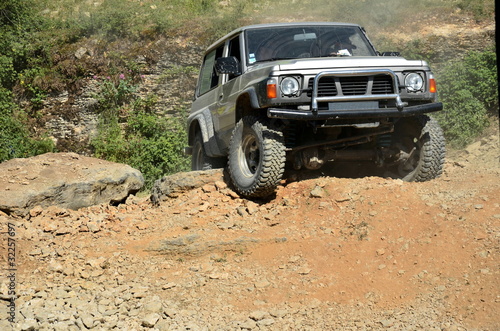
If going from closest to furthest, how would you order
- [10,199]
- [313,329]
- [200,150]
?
1. [313,329]
2. [10,199]
3. [200,150]

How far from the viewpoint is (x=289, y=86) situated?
6.62 meters

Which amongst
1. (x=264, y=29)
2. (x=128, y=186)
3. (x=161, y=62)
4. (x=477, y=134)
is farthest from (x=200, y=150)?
(x=161, y=62)

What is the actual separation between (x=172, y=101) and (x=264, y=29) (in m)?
7.42

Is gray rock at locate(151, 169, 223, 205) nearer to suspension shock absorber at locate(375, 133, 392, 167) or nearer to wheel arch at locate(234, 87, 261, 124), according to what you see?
wheel arch at locate(234, 87, 261, 124)

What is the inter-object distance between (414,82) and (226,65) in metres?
2.19

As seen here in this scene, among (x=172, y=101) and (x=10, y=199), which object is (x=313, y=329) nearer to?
(x=10, y=199)

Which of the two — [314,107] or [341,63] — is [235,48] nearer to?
[341,63]

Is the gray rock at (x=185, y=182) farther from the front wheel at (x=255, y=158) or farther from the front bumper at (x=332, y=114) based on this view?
the front bumper at (x=332, y=114)

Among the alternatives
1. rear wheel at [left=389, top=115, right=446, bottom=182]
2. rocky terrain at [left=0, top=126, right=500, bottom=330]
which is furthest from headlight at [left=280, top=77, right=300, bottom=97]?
rear wheel at [left=389, top=115, right=446, bottom=182]

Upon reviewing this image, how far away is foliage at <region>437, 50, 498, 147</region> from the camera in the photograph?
38.8ft

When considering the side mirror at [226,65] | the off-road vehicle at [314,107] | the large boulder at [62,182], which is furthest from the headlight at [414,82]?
the large boulder at [62,182]

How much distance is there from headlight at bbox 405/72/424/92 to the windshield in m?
1.08

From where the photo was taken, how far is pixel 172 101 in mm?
15062

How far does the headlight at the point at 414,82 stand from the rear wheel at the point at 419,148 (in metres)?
0.50
